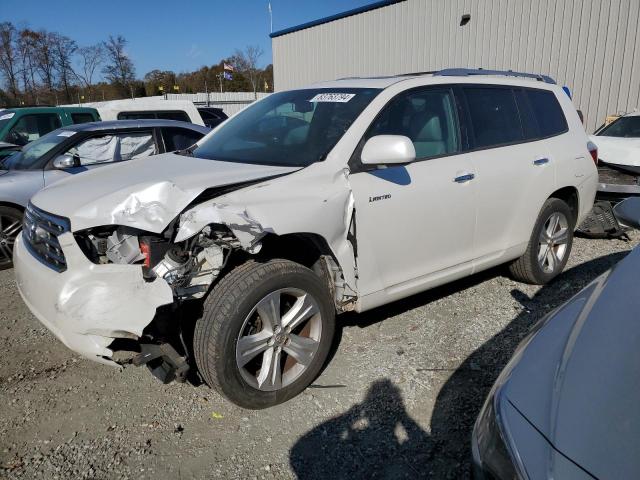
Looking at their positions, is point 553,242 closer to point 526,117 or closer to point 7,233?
point 526,117

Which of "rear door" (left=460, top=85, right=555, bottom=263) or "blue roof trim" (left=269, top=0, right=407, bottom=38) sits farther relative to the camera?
"blue roof trim" (left=269, top=0, right=407, bottom=38)

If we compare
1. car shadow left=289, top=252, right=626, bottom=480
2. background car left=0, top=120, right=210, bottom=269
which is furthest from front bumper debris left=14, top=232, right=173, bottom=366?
background car left=0, top=120, right=210, bottom=269

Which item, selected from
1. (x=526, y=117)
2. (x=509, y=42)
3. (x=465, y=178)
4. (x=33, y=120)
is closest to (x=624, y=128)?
(x=526, y=117)

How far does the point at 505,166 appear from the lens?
3873 millimetres

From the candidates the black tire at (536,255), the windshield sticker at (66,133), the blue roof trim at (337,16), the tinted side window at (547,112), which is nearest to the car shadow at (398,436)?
the black tire at (536,255)

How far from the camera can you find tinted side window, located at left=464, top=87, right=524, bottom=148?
3.85 metres

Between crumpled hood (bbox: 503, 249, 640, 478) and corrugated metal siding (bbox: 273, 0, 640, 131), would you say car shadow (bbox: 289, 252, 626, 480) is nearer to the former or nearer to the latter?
crumpled hood (bbox: 503, 249, 640, 478)

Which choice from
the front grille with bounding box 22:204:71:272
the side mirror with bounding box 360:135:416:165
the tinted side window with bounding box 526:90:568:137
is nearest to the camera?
the front grille with bounding box 22:204:71:272

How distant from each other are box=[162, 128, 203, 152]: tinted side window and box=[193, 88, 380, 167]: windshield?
2.56 metres

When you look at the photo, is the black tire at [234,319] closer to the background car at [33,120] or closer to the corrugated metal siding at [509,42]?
the background car at [33,120]

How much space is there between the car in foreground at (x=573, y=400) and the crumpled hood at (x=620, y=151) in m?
5.96

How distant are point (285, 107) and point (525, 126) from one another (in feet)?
6.81

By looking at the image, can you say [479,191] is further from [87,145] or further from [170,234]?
[87,145]

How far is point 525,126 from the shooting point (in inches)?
168
